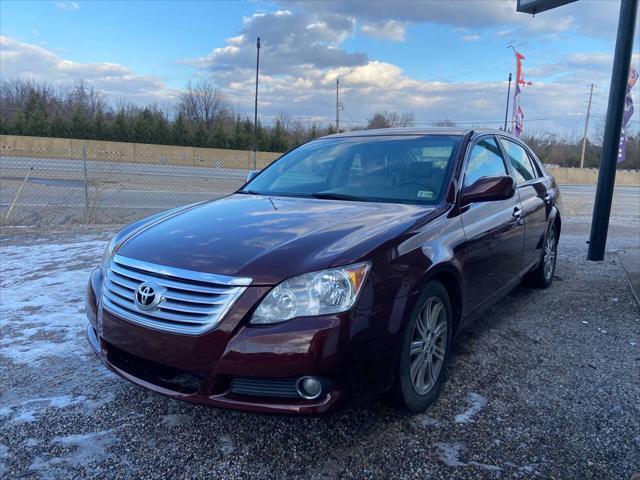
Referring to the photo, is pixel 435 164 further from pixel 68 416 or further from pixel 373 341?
pixel 68 416

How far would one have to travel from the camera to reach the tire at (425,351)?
2.59 m

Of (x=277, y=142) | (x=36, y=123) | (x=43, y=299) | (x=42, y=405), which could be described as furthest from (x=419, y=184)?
(x=36, y=123)

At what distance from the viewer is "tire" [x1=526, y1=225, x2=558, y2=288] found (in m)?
5.27

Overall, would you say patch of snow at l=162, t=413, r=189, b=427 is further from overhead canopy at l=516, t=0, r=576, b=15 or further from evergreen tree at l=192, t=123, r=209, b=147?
evergreen tree at l=192, t=123, r=209, b=147

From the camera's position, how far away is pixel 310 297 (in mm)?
2238

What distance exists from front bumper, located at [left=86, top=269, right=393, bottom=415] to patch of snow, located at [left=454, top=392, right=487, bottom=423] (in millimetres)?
708

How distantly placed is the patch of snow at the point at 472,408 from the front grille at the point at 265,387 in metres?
1.11

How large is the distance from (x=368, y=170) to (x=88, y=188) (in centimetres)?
1448

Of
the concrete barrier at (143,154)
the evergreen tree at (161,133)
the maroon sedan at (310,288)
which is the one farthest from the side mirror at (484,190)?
the evergreen tree at (161,133)

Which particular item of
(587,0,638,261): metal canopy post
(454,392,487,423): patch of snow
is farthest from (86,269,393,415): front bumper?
(587,0,638,261): metal canopy post

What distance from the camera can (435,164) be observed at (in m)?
3.51

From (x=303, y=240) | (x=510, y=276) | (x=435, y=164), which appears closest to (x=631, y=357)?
(x=510, y=276)

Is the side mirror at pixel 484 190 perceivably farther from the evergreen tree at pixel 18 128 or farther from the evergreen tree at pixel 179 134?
the evergreen tree at pixel 18 128

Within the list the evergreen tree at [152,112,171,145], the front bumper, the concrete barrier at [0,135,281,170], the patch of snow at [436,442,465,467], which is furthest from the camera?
the evergreen tree at [152,112,171,145]
